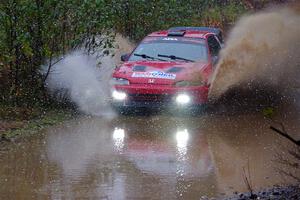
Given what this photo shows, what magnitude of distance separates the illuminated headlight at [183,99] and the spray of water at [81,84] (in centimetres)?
161

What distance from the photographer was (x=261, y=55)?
1523 centimetres

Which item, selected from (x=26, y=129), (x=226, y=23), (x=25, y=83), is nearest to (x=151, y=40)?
(x=25, y=83)

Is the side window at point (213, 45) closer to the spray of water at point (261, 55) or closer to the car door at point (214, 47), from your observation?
the car door at point (214, 47)

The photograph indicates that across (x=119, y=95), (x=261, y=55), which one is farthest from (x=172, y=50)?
(x=261, y=55)

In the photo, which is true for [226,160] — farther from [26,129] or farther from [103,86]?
[103,86]

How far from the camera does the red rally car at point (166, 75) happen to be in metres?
12.9

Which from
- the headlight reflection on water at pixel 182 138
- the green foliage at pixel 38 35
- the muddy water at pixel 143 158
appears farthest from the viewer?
the green foliage at pixel 38 35

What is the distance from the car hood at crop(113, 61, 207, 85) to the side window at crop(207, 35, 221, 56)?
0.98 metres

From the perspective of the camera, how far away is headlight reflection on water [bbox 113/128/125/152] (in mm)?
10234

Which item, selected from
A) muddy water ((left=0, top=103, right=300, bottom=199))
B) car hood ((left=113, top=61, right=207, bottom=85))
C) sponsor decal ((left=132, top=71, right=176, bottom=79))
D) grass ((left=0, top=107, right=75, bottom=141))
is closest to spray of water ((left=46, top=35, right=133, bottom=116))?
grass ((left=0, top=107, right=75, bottom=141))

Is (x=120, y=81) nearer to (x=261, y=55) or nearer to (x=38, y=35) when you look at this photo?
(x=38, y=35)

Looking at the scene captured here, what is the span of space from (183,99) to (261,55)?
3345 mm

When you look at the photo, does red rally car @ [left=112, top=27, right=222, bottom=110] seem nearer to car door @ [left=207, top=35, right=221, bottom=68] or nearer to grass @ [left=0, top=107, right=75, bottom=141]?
car door @ [left=207, top=35, right=221, bottom=68]

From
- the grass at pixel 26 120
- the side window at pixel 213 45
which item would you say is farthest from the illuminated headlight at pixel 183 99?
the grass at pixel 26 120
